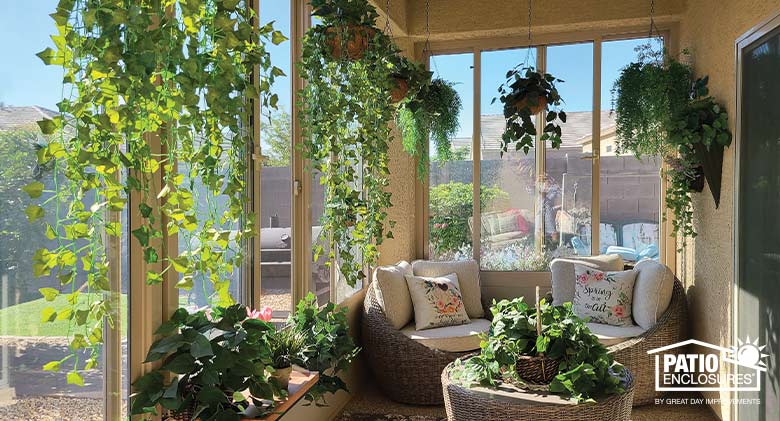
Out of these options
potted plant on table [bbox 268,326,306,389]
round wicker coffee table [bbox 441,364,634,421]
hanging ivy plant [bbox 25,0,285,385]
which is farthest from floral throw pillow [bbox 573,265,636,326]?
hanging ivy plant [bbox 25,0,285,385]

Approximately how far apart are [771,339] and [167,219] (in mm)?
2765

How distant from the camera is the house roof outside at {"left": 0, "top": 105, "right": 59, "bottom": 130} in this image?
1433 millimetres

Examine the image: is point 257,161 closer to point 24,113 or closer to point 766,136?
point 24,113

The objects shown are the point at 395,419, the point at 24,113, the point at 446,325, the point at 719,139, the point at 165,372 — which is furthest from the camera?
the point at 446,325

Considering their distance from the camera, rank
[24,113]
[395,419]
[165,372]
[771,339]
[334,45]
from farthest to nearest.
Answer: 1. [395,419]
2. [771,339]
3. [334,45]
4. [165,372]
5. [24,113]

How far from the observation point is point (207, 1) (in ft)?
4.55

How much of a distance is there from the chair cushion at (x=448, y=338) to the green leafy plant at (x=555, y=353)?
1.13 metres

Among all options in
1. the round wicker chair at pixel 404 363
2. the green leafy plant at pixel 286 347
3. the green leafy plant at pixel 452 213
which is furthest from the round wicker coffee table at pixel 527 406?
the green leafy plant at pixel 452 213

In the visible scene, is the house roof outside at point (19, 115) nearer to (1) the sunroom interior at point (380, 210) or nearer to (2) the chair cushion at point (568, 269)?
(1) the sunroom interior at point (380, 210)

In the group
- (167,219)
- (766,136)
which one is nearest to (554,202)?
(766,136)

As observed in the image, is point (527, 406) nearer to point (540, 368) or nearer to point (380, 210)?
point (540, 368)

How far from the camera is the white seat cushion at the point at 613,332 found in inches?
149

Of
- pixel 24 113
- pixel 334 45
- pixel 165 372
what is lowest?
pixel 165 372

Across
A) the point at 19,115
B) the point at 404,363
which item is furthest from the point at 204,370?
the point at 404,363
